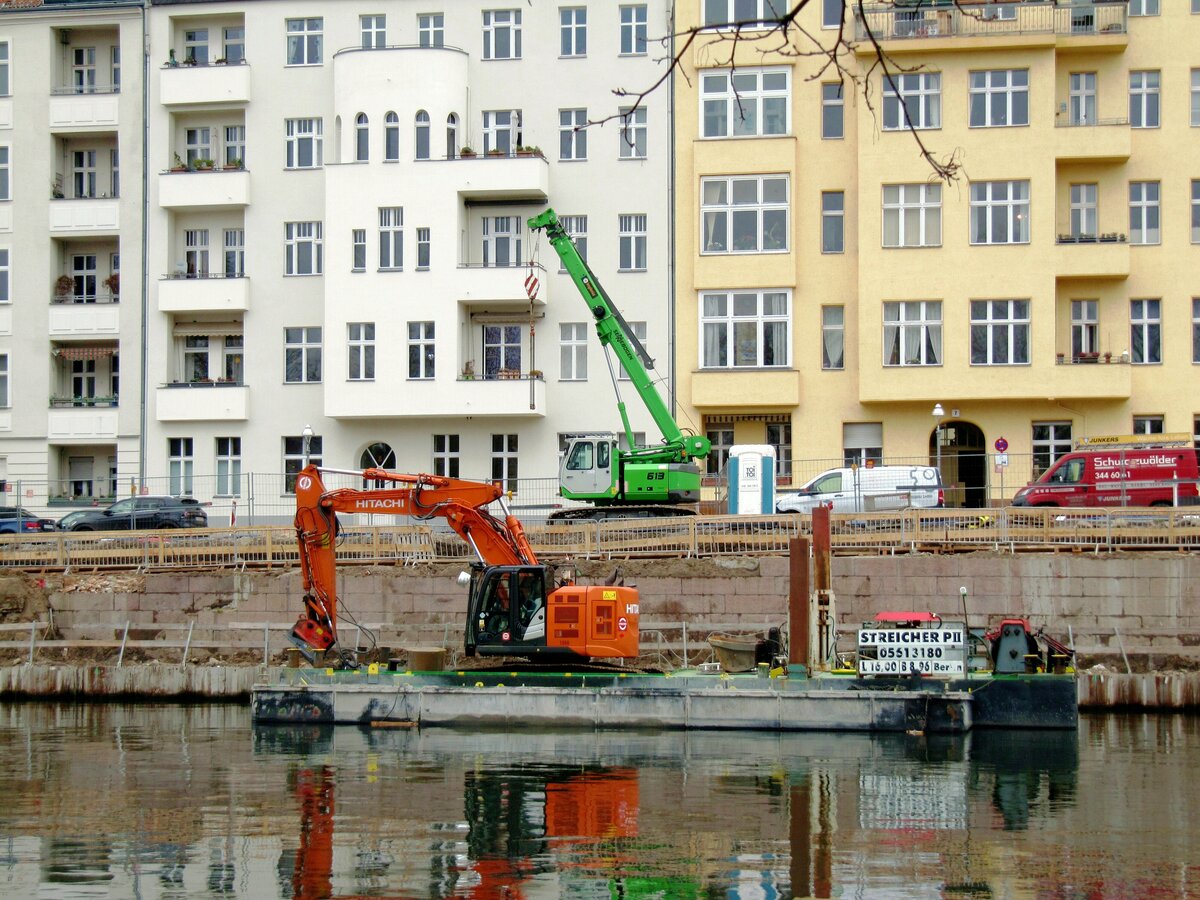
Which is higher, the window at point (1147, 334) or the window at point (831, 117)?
the window at point (831, 117)

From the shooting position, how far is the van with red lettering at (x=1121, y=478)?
37.5 m

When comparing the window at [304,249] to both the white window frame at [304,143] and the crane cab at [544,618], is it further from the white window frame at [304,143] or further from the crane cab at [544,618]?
the crane cab at [544,618]

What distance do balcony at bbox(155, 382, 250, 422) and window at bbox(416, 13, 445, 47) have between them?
41.4 feet

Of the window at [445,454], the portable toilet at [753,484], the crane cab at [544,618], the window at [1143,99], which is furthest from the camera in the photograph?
the window at [445,454]

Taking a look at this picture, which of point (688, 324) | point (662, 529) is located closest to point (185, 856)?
point (662, 529)

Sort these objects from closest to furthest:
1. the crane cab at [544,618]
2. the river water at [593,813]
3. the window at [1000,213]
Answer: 1. the river water at [593,813]
2. the crane cab at [544,618]
3. the window at [1000,213]

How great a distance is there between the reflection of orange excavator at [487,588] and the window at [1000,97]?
77.3ft

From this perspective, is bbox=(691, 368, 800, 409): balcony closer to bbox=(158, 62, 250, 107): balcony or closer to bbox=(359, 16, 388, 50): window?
bbox=(359, 16, 388, 50): window

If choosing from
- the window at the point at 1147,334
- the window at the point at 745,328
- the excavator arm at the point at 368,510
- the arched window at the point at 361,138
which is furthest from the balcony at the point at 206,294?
the window at the point at 1147,334

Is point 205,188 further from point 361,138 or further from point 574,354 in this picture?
point 574,354

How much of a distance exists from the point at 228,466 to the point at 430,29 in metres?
15.5

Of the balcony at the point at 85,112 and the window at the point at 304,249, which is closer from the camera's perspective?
the window at the point at 304,249

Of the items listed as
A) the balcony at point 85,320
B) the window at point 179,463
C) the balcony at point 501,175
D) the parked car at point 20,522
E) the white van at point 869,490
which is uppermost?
the balcony at point 501,175

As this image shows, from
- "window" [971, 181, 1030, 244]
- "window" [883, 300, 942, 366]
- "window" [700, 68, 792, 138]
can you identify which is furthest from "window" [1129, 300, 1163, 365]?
"window" [700, 68, 792, 138]
